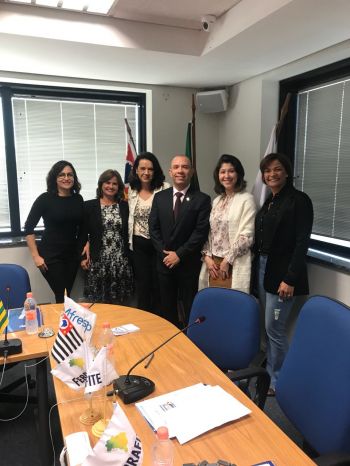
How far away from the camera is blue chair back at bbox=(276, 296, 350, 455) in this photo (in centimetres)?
121

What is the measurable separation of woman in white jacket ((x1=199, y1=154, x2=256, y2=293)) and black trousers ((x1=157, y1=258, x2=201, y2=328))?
0.16 metres

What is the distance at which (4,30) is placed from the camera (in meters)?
2.25

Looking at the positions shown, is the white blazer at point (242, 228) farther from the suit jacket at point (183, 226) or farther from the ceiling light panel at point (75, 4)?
the ceiling light panel at point (75, 4)

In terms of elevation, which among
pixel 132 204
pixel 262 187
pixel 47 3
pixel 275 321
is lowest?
pixel 275 321

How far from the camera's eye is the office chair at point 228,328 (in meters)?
1.79

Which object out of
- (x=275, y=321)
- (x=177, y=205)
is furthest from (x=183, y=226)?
(x=275, y=321)

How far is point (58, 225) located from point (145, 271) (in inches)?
31.2

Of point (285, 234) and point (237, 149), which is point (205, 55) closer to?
point (237, 149)

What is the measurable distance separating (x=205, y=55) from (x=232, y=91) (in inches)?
39.3

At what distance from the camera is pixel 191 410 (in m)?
1.23

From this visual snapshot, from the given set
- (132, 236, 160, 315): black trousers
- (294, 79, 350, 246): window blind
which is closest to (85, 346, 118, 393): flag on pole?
(132, 236, 160, 315): black trousers

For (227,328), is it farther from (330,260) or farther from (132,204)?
(132,204)

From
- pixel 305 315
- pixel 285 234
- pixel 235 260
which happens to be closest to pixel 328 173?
pixel 285 234

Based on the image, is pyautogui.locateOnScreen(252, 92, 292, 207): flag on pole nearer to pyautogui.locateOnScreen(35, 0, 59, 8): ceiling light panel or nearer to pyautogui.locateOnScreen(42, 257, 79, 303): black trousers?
pyautogui.locateOnScreen(42, 257, 79, 303): black trousers
